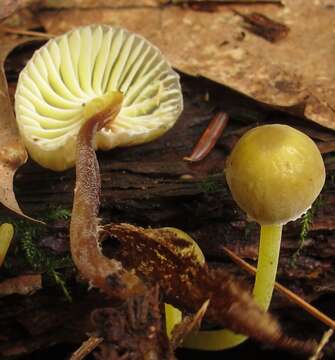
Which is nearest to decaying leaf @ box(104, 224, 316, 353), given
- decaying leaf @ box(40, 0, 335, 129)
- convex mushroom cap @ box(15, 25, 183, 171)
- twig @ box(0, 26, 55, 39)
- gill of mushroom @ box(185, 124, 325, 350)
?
gill of mushroom @ box(185, 124, 325, 350)

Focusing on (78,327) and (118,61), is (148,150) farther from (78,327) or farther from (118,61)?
(78,327)

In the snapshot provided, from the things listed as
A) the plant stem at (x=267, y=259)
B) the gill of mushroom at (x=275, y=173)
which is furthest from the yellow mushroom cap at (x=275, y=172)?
the plant stem at (x=267, y=259)

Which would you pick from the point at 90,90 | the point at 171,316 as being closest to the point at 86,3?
the point at 90,90

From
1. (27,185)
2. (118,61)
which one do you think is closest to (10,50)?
(118,61)

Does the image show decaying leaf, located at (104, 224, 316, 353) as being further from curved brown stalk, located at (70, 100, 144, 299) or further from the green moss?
the green moss

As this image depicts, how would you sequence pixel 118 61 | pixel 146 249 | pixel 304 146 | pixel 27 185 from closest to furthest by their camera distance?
pixel 304 146, pixel 146 249, pixel 27 185, pixel 118 61

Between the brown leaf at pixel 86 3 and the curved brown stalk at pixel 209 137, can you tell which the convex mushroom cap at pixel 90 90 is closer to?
the curved brown stalk at pixel 209 137
